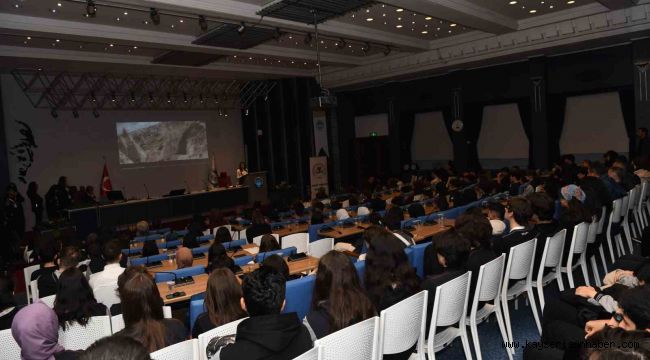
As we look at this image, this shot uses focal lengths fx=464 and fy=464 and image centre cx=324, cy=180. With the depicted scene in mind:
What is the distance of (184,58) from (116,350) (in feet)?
37.2

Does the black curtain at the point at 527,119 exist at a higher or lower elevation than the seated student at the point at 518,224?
higher

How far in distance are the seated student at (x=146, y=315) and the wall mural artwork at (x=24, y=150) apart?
42.2 ft

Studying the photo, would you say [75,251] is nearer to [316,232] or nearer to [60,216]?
[316,232]

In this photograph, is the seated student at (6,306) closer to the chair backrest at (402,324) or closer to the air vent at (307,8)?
the chair backrest at (402,324)

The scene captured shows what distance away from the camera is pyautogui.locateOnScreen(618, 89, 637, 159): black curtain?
11.8m

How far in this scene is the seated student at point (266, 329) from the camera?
2.22 meters

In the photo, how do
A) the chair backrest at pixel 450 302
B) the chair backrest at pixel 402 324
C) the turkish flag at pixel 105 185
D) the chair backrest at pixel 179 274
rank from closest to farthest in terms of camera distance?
1. the chair backrest at pixel 402 324
2. the chair backrest at pixel 450 302
3. the chair backrest at pixel 179 274
4. the turkish flag at pixel 105 185

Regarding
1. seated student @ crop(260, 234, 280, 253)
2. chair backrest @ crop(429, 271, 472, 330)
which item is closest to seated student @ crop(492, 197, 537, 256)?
chair backrest @ crop(429, 271, 472, 330)

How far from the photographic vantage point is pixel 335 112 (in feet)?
59.6

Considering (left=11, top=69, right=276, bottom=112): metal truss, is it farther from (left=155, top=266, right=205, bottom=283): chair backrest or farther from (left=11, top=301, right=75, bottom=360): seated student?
(left=11, top=301, right=75, bottom=360): seated student

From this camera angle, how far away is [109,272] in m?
4.85

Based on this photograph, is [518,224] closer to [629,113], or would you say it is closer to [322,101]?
[322,101]

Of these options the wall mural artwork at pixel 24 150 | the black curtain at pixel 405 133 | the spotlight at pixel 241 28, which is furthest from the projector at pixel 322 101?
the wall mural artwork at pixel 24 150

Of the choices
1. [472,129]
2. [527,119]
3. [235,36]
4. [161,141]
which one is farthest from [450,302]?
[161,141]
